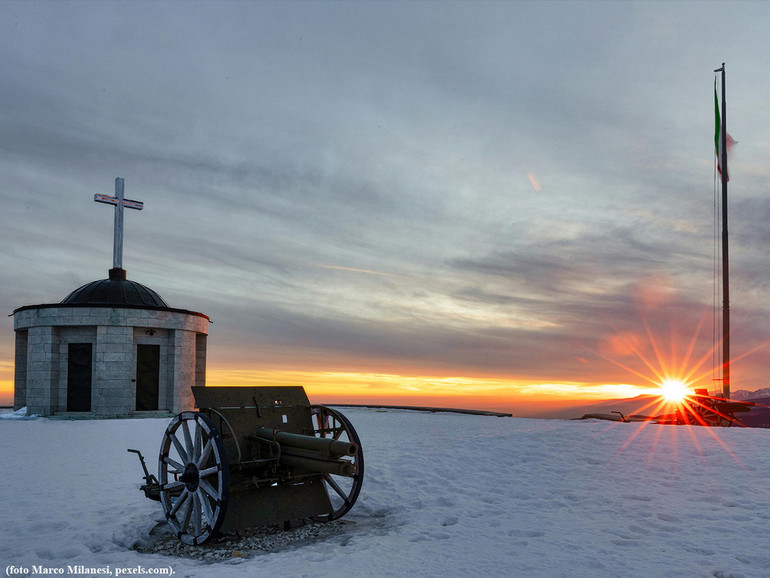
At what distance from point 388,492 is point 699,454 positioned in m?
6.36

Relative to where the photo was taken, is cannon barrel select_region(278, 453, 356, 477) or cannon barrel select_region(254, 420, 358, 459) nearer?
cannon barrel select_region(254, 420, 358, 459)

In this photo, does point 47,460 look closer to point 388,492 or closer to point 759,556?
point 388,492

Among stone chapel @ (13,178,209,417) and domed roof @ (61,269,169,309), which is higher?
domed roof @ (61,269,169,309)

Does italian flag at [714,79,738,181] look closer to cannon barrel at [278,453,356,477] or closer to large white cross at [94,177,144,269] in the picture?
cannon barrel at [278,453,356,477]

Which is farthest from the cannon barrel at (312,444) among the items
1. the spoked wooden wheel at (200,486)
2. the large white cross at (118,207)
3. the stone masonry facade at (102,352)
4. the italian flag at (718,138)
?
the large white cross at (118,207)

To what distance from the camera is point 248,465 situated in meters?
7.67

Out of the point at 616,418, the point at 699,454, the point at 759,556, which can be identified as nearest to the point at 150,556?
the point at 759,556

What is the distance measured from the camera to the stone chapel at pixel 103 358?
→ 21812 mm

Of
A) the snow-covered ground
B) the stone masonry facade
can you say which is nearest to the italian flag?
the snow-covered ground

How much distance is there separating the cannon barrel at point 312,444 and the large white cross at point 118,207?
20.3 m

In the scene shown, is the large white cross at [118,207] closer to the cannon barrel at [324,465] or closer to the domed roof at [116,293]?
the domed roof at [116,293]

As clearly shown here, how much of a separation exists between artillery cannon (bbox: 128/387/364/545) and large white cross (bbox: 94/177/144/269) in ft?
63.2

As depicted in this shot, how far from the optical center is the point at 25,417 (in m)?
21.8

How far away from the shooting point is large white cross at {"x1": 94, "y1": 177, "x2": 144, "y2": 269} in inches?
1009
